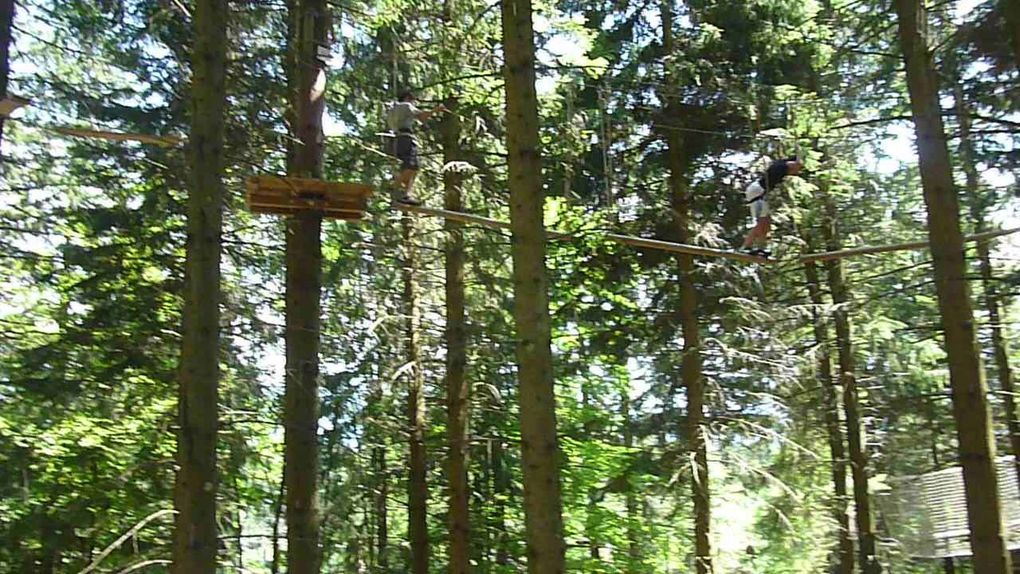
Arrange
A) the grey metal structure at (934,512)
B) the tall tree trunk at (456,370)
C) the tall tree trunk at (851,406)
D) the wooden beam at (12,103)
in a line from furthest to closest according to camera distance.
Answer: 1. the grey metal structure at (934,512)
2. the tall tree trunk at (851,406)
3. the tall tree trunk at (456,370)
4. the wooden beam at (12,103)

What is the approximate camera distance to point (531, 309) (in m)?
5.09

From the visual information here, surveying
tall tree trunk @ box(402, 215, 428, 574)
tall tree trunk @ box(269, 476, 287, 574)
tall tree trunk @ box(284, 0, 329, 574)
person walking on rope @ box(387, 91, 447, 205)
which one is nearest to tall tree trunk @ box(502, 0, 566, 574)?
tall tree trunk @ box(284, 0, 329, 574)

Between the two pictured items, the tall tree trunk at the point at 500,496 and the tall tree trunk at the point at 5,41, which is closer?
the tall tree trunk at the point at 5,41

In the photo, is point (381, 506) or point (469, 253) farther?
point (381, 506)

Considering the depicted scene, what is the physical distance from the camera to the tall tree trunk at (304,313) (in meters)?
6.22

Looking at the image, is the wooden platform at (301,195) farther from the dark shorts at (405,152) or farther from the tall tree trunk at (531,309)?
the tall tree trunk at (531,309)

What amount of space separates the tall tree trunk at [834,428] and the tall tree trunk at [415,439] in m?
5.24

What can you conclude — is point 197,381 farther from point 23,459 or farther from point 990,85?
Result: point 990,85

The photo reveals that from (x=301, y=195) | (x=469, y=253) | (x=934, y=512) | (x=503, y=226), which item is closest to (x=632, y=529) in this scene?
(x=469, y=253)

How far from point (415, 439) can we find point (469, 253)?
2.19 metres

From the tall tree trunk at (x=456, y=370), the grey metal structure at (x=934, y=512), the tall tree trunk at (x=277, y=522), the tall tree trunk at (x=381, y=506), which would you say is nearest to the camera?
the tall tree trunk at (x=277, y=522)

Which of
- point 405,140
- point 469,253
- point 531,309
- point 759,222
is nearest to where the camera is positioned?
point 531,309

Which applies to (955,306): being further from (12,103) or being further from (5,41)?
(5,41)

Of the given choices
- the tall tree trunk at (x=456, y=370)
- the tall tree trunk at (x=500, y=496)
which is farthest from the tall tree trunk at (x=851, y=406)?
the tall tree trunk at (x=456, y=370)
